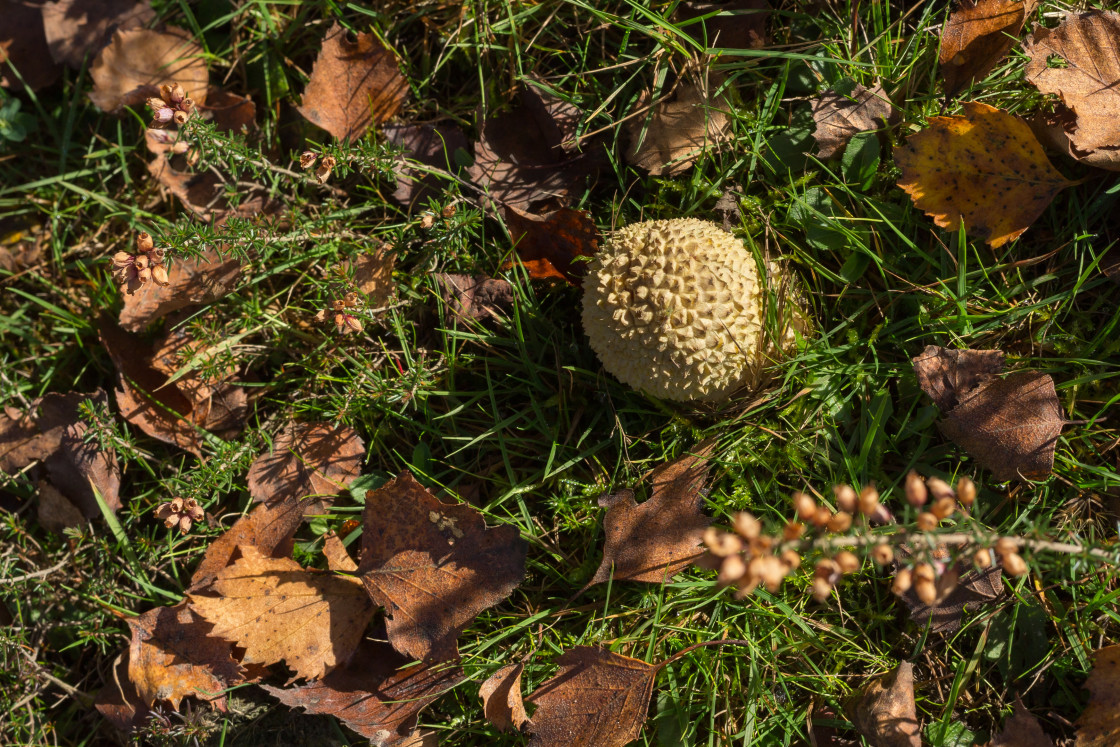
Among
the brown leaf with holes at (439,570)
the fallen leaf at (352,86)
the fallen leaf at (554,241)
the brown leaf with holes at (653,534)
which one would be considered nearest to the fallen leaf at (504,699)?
the brown leaf with holes at (439,570)

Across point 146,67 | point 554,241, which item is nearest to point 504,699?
point 554,241

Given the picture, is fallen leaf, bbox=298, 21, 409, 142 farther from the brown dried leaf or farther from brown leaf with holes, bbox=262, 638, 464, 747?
the brown dried leaf

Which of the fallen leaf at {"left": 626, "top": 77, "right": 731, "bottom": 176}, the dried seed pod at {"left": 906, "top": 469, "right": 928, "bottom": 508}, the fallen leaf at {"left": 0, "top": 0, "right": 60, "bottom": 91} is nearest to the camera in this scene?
the dried seed pod at {"left": 906, "top": 469, "right": 928, "bottom": 508}

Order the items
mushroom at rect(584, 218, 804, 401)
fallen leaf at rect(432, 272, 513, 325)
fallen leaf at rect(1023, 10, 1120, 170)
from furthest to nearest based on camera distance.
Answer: fallen leaf at rect(432, 272, 513, 325)
fallen leaf at rect(1023, 10, 1120, 170)
mushroom at rect(584, 218, 804, 401)

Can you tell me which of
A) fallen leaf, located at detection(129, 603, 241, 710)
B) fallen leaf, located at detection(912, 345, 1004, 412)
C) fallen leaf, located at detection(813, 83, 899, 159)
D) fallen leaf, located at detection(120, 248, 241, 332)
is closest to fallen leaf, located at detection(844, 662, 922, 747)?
fallen leaf, located at detection(912, 345, 1004, 412)

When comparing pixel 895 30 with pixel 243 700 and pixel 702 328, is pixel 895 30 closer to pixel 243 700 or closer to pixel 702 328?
pixel 702 328
